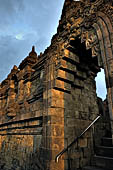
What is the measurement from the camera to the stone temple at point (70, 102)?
3427mm

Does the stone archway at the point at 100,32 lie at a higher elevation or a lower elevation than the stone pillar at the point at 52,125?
higher

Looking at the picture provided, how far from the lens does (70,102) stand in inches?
186

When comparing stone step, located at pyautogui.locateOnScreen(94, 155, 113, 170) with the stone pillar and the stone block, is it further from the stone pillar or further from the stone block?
the stone pillar

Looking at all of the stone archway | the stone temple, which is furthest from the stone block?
the stone archway

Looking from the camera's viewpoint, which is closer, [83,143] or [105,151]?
[105,151]

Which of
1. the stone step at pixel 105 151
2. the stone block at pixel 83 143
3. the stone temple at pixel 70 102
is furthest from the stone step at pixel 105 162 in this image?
the stone block at pixel 83 143

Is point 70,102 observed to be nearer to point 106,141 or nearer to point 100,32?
point 106,141

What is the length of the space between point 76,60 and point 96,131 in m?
2.81

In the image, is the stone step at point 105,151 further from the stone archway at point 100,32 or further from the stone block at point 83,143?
the stone archway at point 100,32

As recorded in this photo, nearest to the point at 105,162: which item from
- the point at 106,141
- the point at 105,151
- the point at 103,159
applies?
the point at 103,159

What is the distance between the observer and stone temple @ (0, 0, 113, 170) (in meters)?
3.43

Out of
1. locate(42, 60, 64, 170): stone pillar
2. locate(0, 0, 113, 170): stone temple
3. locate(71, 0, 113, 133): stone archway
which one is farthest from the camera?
locate(42, 60, 64, 170): stone pillar

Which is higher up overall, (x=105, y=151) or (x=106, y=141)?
(x=106, y=141)

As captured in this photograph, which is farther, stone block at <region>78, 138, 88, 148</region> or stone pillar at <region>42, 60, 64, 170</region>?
stone block at <region>78, 138, 88, 148</region>
